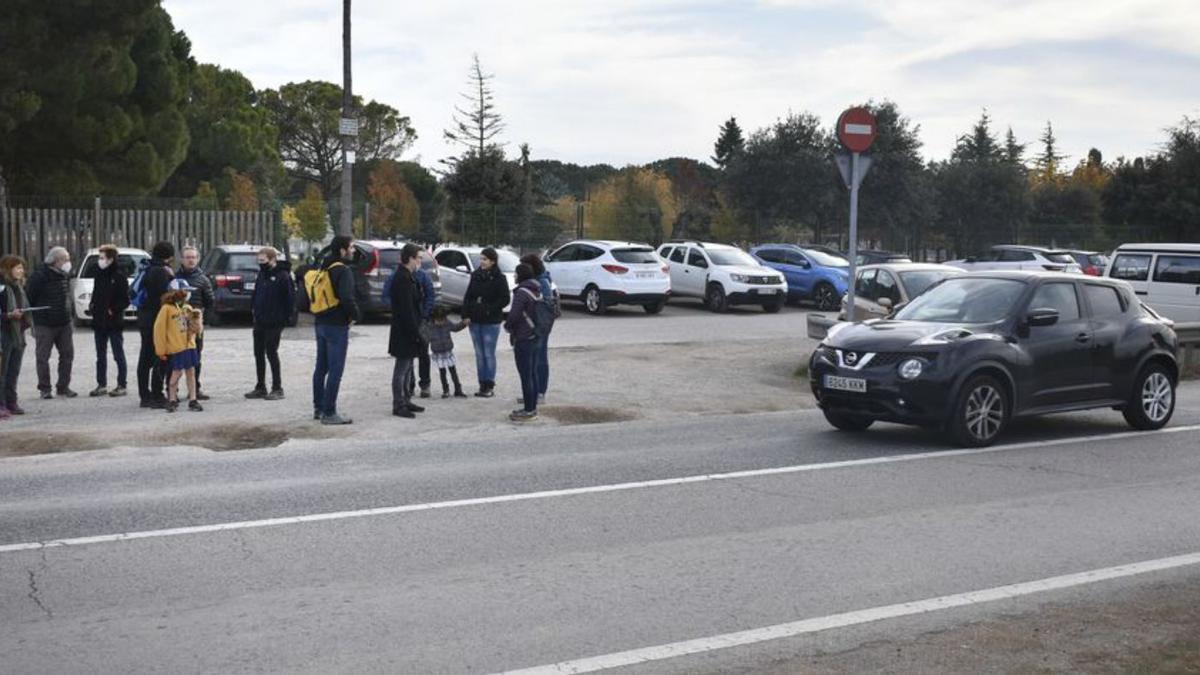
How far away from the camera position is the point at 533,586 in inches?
284

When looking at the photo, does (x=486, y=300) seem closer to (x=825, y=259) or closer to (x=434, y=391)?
(x=434, y=391)

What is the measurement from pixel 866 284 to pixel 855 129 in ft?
13.7

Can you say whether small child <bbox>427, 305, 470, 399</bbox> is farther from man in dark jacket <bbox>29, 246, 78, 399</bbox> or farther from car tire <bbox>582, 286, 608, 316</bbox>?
car tire <bbox>582, 286, 608, 316</bbox>

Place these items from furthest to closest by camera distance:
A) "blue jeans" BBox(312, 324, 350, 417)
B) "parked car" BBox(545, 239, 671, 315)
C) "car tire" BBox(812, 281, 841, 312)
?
"car tire" BBox(812, 281, 841, 312) → "parked car" BBox(545, 239, 671, 315) → "blue jeans" BBox(312, 324, 350, 417)

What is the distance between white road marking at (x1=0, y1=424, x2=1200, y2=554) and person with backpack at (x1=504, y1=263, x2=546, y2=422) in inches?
144

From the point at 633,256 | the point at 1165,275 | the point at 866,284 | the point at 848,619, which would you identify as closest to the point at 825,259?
the point at 633,256

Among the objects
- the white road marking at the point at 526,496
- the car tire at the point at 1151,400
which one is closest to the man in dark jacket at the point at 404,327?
the white road marking at the point at 526,496

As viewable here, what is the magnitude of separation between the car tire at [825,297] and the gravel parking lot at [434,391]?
25.0 ft

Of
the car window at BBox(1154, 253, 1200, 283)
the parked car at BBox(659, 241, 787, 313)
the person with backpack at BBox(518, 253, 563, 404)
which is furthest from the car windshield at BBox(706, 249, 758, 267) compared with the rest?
the person with backpack at BBox(518, 253, 563, 404)

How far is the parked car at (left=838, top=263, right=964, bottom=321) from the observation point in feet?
66.8

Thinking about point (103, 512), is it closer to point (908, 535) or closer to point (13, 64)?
point (908, 535)

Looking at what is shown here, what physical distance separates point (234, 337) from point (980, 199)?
43.9 meters

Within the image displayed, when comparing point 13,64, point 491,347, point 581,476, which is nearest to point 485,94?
point 13,64

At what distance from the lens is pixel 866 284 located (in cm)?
2141
